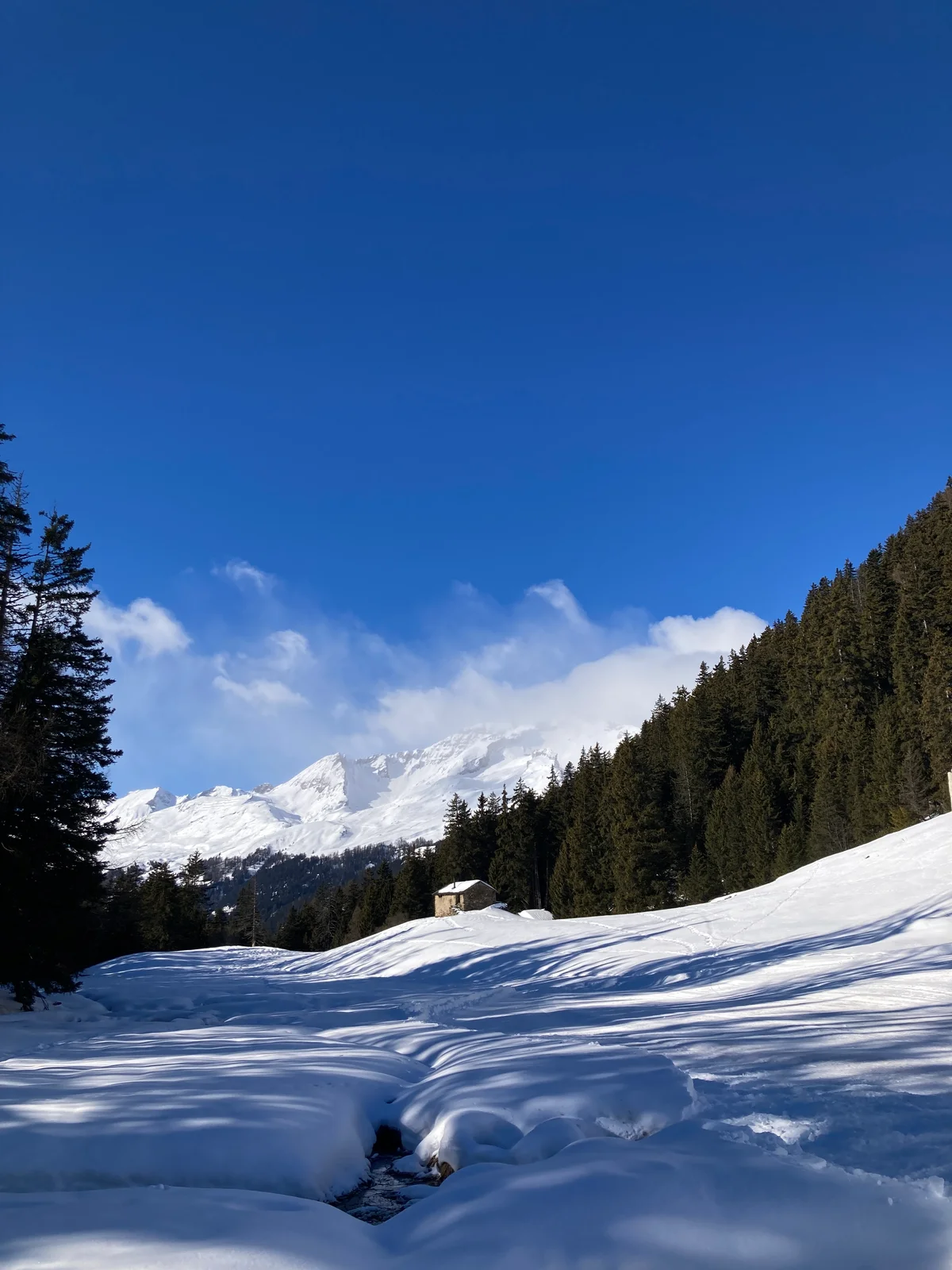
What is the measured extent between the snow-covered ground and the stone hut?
41.1m

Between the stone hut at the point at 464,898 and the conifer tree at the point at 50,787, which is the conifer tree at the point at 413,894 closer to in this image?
the stone hut at the point at 464,898

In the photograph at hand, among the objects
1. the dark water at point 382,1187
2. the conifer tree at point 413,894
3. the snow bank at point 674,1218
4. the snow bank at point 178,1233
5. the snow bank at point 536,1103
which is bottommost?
the conifer tree at point 413,894

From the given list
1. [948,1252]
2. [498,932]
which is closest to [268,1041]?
[948,1252]

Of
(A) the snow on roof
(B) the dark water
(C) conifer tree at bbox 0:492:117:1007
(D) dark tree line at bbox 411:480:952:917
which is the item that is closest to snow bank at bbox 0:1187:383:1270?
(B) the dark water

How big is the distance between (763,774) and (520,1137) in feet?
172

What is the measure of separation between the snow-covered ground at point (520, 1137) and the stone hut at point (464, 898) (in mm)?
41075

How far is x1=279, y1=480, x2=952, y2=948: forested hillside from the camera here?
44844 millimetres

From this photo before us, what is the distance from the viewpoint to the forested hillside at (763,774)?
4484cm

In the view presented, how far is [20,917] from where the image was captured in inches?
594

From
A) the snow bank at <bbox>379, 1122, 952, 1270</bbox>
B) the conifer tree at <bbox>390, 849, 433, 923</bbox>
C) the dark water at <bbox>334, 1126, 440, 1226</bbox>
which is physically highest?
the snow bank at <bbox>379, 1122, 952, 1270</bbox>

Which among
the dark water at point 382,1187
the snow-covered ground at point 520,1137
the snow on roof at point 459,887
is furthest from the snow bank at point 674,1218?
the snow on roof at point 459,887

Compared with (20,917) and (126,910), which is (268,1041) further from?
(126,910)

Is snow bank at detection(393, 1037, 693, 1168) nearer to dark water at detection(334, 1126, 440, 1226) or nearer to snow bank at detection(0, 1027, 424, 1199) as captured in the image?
dark water at detection(334, 1126, 440, 1226)

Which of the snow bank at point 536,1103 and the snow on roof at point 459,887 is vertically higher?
the snow bank at point 536,1103
